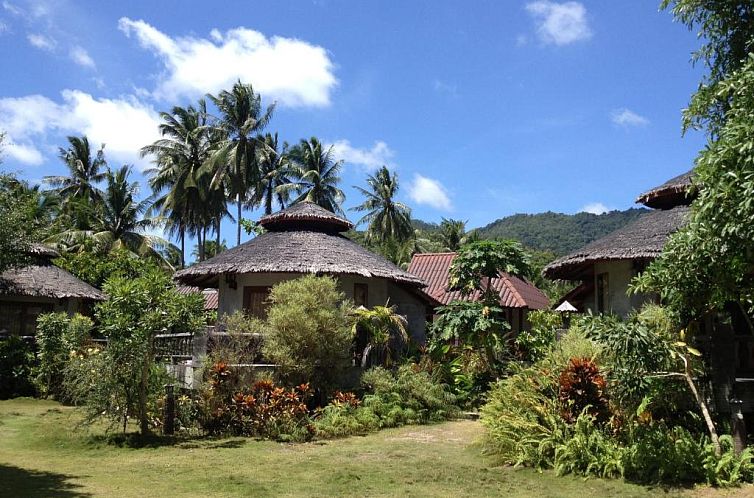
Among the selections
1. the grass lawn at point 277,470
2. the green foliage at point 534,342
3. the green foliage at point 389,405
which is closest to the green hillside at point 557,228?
the green foliage at point 534,342

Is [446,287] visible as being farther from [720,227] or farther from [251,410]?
[720,227]

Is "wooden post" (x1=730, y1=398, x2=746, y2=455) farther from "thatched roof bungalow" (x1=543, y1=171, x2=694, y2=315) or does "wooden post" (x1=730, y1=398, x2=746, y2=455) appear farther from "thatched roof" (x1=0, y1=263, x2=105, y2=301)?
"thatched roof" (x1=0, y1=263, x2=105, y2=301)

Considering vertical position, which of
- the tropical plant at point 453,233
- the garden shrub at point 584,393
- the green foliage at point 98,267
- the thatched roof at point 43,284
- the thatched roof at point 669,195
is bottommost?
the garden shrub at point 584,393

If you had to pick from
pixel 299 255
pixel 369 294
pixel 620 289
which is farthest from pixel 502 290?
pixel 299 255

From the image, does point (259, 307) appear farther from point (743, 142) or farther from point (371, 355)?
point (743, 142)

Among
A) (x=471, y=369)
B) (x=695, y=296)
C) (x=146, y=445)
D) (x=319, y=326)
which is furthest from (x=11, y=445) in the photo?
(x=695, y=296)

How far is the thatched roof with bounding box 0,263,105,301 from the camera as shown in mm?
20438

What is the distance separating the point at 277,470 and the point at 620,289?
31.7 feet

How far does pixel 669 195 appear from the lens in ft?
48.5

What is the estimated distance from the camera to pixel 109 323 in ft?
33.5

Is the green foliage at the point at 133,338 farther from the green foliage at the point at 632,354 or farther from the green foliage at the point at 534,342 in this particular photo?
the green foliage at the point at 534,342

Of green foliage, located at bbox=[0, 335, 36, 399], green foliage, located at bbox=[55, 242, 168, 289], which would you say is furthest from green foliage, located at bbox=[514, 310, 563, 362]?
green foliage, located at bbox=[55, 242, 168, 289]

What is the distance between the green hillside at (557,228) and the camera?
3017 inches

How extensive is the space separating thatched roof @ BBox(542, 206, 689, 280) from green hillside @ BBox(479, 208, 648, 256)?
2311 inches
